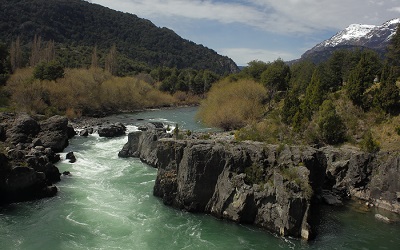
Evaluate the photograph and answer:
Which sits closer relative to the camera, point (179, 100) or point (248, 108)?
point (248, 108)

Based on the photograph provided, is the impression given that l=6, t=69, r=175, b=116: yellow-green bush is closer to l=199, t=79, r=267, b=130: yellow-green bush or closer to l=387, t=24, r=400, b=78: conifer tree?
l=199, t=79, r=267, b=130: yellow-green bush

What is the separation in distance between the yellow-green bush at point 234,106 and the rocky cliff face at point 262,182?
22904 mm

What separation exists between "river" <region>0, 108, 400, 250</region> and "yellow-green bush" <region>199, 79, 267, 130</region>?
2495 centimetres

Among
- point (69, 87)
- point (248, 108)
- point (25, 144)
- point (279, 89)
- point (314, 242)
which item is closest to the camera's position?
point (314, 242)

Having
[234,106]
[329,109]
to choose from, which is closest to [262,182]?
[329,109]

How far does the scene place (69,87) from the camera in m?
80.4

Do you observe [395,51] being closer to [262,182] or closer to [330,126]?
[330,126]

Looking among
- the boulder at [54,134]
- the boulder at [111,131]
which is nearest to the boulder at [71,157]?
the boulder at [54,134]

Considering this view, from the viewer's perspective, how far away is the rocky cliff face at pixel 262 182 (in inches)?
1089

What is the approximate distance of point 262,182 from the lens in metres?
29.8

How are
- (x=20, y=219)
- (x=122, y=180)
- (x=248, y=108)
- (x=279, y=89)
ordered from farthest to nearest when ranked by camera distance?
(x=279, y=89)
(x=248, y=108)
(x=122, y=180)
(x=20, y=219)

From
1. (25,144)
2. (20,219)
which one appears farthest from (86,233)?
(25,144)

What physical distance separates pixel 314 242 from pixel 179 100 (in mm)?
100308

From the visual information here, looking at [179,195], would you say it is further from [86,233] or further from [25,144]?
[25,144]
